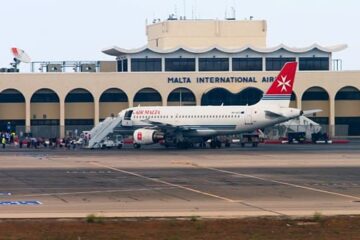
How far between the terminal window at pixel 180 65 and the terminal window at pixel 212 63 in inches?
43.2

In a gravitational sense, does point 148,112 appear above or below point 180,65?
below

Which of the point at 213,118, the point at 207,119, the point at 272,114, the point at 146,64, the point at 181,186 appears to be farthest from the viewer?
the point at 146,64

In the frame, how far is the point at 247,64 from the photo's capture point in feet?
404

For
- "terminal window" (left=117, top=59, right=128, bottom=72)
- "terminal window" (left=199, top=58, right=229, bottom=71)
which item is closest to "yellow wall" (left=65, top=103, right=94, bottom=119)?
"terminal window" (left=117, top=59, right=128, bottom=72)

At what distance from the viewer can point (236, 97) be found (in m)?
120

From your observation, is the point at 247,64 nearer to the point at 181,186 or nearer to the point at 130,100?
the point at 130,100

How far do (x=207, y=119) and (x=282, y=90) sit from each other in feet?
24.9

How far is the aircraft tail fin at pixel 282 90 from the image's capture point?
3669 inches

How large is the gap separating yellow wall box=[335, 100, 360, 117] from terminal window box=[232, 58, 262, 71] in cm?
1039

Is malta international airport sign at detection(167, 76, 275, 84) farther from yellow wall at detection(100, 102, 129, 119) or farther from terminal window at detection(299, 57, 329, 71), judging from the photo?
terminal window at detection(299, 57, 329, 71)

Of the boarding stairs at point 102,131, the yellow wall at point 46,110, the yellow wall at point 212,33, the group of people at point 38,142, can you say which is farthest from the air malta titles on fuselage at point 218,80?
the boarding stairs at point 102,131

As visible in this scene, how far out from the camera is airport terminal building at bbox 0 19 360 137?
119m

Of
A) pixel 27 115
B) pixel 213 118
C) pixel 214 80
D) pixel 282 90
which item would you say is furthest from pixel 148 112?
pixel 27 115

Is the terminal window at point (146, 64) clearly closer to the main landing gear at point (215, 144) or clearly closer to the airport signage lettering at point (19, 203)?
the main landing gear at point (215, 144)
